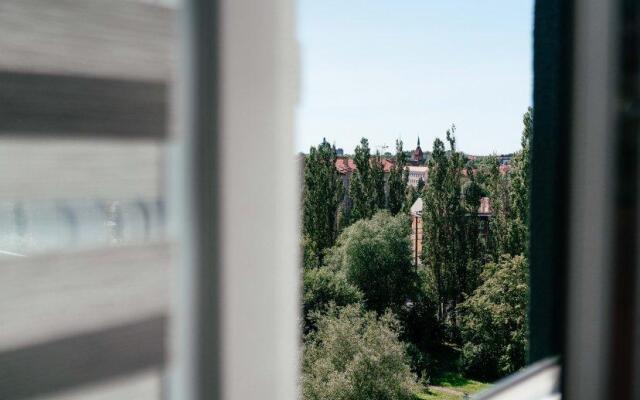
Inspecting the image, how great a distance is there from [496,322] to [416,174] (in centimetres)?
341

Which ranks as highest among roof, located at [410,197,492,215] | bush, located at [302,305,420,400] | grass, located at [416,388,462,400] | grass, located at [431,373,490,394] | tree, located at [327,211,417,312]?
roof, located at [410,197,492,215]

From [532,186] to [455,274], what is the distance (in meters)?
11.2

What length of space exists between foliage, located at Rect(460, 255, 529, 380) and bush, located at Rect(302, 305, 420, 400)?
150 centimetres

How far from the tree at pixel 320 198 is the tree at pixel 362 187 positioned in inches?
18.3

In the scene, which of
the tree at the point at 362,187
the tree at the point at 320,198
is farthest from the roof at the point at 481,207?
the tree at the point at 320,198

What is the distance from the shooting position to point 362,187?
1210cm

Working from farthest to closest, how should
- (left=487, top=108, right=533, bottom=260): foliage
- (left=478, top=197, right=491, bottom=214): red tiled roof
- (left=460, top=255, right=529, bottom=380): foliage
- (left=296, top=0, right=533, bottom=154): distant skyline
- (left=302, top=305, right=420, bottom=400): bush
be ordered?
(left=296, top=0, right=533, bottom=154): distant skyline
(left=478, top=197, right=491, bottom=214): red tiled roof
(left=460, top=255, right=529, bottom=380): foliage
(left=302, top=305, right=420, bottom=400): bush
(left=487, top=108, right=533, bottom=260): foliage

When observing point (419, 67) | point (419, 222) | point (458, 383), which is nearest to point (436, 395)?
point (458, 383)

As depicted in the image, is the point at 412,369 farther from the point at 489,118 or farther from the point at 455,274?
the point at 489,118

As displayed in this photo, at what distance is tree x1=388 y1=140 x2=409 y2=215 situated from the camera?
12.1m

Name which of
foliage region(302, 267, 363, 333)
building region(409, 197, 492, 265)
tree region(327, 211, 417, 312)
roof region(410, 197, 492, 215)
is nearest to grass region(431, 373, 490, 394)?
tree region(327, 211, 417, 312)

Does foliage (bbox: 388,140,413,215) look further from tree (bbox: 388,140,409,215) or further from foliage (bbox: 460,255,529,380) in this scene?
foliage (bbox: 460,255,529,380)

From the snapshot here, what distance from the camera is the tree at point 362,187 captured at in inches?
464

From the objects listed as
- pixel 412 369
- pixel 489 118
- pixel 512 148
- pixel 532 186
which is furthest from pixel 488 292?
pixel 532 186
